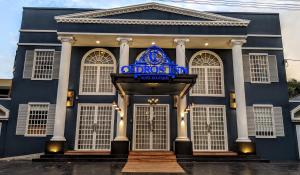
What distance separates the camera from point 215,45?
1828cm

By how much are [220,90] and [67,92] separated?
36.2ft

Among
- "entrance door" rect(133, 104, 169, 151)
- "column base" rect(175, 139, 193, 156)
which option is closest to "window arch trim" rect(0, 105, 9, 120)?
"entrance door" rect(133, 104, 169, 151)

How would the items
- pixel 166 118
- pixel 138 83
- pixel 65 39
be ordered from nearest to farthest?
pixel 138 83, pixel 65 39, pixel 166 118

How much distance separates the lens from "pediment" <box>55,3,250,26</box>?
16766mm

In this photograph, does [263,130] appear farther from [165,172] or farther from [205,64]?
[165,172]

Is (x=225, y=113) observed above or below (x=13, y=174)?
above

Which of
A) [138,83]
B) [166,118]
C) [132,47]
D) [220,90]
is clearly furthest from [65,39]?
[220,90]

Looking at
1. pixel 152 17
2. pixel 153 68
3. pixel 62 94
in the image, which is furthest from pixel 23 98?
pixel 152 17

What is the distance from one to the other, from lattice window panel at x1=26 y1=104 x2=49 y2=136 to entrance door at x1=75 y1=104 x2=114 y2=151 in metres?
2.33

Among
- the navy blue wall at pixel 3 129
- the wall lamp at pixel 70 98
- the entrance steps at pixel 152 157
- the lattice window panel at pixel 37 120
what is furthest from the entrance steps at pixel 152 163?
the navy blue wall at pixel 3 129

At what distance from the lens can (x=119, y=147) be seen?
15086mm

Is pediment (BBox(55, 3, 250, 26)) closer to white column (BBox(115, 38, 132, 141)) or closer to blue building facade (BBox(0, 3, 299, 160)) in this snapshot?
blue building facade (BBox(0, 3, 299, 160))

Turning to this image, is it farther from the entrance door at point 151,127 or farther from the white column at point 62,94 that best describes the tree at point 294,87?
the white column at point 62,94

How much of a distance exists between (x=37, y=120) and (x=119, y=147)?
663 cm
